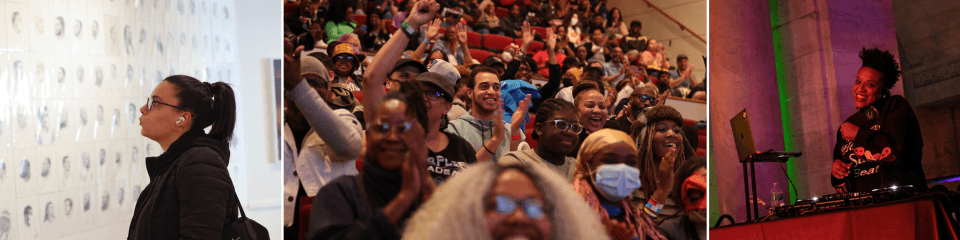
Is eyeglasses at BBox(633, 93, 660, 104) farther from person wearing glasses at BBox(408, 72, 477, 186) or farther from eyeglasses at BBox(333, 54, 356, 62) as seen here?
eyeglasses at BBox(333, 54, 356, 62)

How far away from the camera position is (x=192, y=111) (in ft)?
8.45

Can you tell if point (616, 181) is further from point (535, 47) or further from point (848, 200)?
point (848, 200)

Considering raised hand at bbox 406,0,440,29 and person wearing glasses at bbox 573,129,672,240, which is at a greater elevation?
raised hand at bbox 406,0,440,29

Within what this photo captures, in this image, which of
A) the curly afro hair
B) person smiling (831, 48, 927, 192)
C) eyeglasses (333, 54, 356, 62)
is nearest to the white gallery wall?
eyeglasses (333, 54, 356, 62)

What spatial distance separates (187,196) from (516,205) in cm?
128

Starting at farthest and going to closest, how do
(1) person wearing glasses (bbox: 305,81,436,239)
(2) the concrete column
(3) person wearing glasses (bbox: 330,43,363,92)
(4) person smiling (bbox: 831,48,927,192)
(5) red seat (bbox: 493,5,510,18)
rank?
(5) red seat (bbox: 493,5,510,18) < (2) the concrete column < (4) person smiling (bbox: 831,48,927,192) < (3) person wearing glasses (bbox: 330,43,363,92) < (1) person wearing glasses (bbox: 305,81,436,239)

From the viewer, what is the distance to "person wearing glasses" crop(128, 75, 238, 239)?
7.66ft

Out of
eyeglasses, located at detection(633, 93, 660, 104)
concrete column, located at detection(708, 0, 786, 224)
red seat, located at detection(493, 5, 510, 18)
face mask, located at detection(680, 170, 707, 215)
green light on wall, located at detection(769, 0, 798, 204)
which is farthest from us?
red seat, located at detection(493, 5, 510, 18)

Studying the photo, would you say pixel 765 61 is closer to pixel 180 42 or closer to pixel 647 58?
pixel 647 58

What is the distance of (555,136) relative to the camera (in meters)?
2.07

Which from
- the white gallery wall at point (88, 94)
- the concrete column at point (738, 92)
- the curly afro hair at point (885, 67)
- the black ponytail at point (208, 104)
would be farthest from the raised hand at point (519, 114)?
the curly afro hair at point (885, 67)

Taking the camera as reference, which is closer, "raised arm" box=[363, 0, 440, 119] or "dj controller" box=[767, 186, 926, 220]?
"raised arm" box=[363, 0, 440, 119]

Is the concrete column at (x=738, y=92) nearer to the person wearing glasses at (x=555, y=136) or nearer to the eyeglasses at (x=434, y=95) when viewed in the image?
the person wearing glasses at (x=555, y=136)

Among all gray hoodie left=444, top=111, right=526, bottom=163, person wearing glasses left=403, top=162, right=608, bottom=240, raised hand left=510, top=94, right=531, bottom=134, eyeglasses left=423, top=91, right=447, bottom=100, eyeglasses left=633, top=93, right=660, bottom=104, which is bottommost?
Result: person wearing glasses left=403, top=162, right=608, bottom=240
